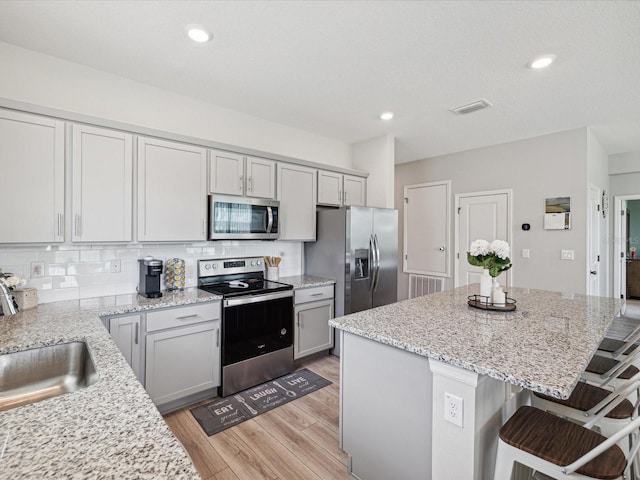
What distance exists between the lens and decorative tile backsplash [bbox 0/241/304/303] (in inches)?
92.4

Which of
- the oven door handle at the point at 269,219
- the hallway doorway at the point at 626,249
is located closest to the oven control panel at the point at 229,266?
the oven door handle at the point at 269,219

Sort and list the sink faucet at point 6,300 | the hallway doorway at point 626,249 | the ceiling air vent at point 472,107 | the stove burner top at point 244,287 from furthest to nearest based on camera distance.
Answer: the hallway doorway at point 626,249
the ceiling air vent at point 472,107
the stove burner top at point 244,287
the sink faucet at point 6,300

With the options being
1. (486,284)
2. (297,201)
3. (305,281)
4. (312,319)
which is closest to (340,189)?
(297,201)

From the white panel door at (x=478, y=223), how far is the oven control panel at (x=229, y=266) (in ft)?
9.82

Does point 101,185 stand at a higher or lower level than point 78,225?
higher

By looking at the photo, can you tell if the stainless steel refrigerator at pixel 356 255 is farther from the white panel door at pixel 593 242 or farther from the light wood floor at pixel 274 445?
the white panel door at pixel 593 242

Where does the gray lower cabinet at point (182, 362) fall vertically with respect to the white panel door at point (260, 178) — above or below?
below

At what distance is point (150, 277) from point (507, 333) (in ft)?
8.24

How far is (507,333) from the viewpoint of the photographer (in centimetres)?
164

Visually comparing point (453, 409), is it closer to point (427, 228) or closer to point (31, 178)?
point (31, 178)

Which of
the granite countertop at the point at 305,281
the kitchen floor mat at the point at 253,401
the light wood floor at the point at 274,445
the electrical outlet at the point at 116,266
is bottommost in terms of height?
the light wood floor at the point at 274,445

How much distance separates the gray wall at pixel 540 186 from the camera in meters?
3.79

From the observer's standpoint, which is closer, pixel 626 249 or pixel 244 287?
pixel 244 287

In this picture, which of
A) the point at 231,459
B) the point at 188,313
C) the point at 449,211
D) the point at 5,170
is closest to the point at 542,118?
the point at 449,211
